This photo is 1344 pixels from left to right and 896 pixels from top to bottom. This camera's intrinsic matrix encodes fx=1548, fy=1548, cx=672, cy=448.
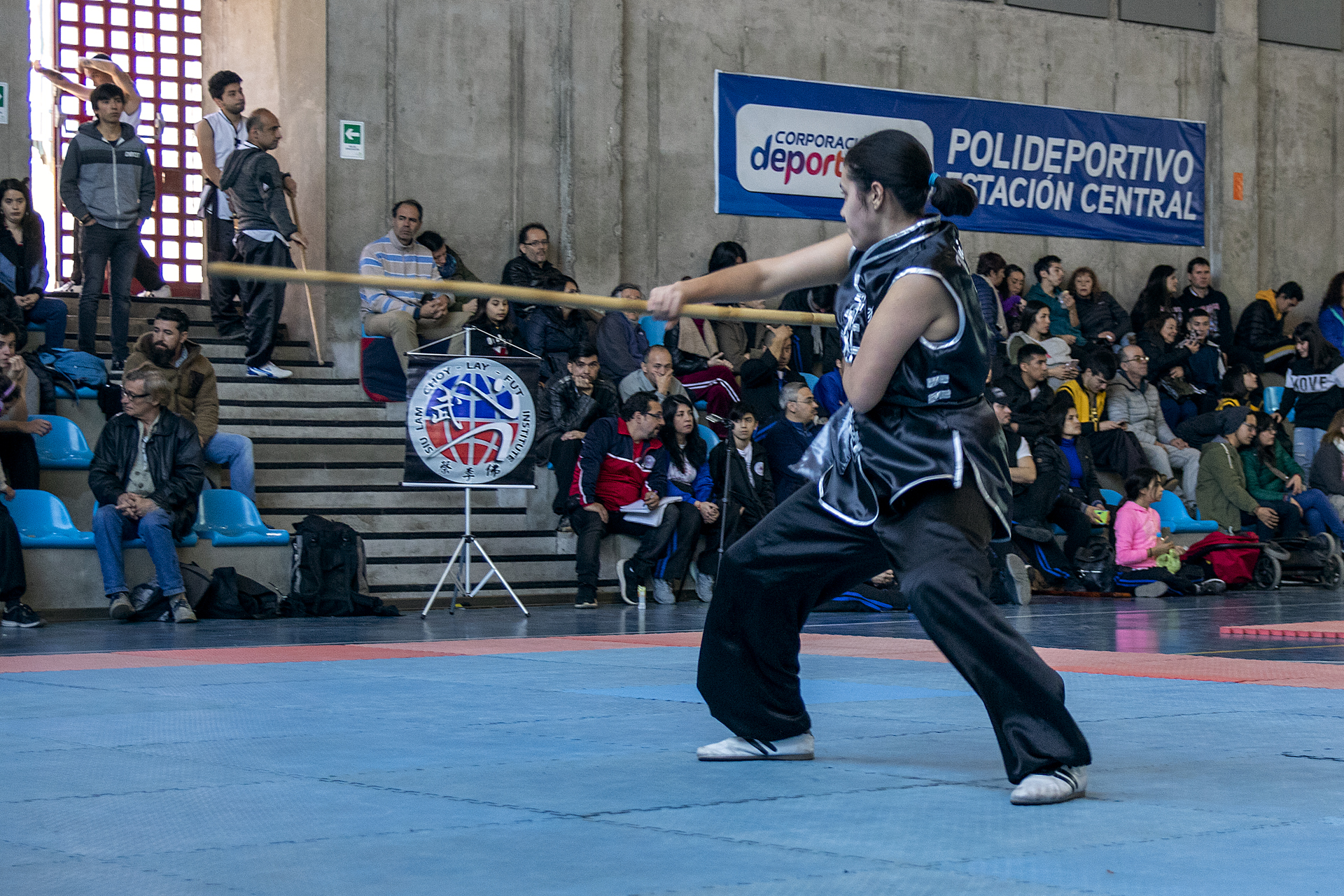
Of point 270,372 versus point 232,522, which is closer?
point 232,522

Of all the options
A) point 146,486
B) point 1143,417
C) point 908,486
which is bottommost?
point 146,486

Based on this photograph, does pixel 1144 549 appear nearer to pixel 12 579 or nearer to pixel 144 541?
pixel 144 541

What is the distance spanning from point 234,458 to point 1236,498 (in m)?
9.52

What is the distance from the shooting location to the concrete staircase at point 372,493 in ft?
40.5

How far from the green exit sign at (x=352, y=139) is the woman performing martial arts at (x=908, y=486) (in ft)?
37.2

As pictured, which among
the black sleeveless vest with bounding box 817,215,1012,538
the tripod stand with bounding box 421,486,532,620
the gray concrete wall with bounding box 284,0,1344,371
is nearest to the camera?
the black sleeveless vest with bounding box 817,215,1012,538

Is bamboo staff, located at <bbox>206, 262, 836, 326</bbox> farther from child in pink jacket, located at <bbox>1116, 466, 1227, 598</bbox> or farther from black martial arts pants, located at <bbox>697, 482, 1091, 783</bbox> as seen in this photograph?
→ child in pink jacket, located at <bbox>1116, 466, 1227, 598</bbox>

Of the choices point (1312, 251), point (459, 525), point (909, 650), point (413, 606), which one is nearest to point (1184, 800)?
point (909, 650)

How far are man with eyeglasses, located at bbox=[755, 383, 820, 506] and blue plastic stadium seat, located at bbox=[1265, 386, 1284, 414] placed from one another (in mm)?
6907

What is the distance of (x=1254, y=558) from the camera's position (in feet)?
46.5

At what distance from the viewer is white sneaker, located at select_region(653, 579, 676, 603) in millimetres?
12492

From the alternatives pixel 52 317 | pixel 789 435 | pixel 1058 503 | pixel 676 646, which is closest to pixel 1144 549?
pixel 1058 503

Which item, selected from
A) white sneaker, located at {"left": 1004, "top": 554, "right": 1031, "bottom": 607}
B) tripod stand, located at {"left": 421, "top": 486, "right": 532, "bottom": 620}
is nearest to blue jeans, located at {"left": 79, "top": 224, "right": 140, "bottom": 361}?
tripod stand, located at {"left": 421, "top": 486, "right": 532, "bottom": 620}

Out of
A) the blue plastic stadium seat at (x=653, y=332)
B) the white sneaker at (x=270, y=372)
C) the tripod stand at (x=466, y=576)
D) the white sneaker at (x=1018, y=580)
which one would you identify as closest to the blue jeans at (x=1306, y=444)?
the white sneaker at (x=1018, y=580)
